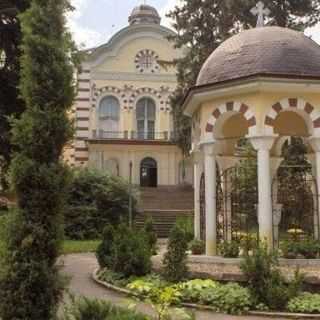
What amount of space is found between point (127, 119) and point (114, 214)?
51.1 ft

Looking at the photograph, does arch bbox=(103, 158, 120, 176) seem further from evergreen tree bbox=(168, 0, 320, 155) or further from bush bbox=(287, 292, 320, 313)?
bush bbox=(287, 292, 320, 313)

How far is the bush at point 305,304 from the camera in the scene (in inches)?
→ 384

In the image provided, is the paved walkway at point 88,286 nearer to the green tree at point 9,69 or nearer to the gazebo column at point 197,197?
the gazebo column at point 197,197

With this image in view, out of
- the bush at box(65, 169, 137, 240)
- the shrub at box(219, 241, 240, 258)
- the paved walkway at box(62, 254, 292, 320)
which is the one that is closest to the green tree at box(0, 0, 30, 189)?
the paved walkway at box(62, 254, 292, 320)

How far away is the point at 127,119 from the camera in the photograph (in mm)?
45281

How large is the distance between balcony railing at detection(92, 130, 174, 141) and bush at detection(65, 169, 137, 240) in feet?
40.4

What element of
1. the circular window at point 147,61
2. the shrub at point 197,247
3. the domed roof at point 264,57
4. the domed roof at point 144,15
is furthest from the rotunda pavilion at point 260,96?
the domed roof at point 144,15

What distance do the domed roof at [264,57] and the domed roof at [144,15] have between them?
117 ft

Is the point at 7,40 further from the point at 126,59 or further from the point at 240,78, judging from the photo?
the point at 126,59

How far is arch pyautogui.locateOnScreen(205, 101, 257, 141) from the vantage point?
46.0 ft

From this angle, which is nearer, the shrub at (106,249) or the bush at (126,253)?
the bush at (126,253)

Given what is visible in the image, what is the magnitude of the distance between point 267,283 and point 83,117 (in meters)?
35.4

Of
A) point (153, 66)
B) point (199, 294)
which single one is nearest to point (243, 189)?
point (199, 294)

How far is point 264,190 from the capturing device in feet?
44.5
